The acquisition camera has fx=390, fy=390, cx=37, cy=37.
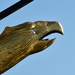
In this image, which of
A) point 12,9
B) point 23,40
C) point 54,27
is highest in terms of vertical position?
point 12,9

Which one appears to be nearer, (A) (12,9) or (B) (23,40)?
(A) (12,9)

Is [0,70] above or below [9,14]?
below

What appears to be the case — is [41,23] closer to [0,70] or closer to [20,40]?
[20,40]

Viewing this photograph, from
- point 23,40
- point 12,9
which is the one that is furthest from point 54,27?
point 12,9

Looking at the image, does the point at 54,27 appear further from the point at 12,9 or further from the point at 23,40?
the point at 12,9

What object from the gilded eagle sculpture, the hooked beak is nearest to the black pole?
the gilded eagle sculpture

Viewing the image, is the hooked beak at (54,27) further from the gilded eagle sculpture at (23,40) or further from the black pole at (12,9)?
the black pole at (12,9)

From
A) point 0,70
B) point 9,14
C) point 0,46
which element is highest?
point 9,14

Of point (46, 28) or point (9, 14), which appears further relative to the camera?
point (46, 28)

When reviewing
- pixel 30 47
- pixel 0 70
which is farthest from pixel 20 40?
pixel 0 70
